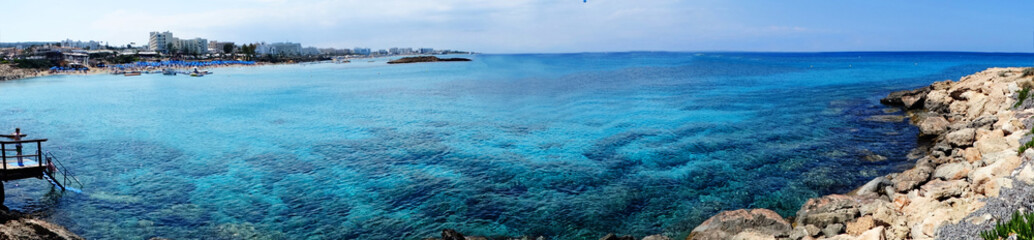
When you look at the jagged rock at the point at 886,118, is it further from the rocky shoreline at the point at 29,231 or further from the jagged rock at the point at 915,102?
the rocky shoreline at the point at 29,231

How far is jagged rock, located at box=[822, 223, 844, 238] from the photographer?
409 inches

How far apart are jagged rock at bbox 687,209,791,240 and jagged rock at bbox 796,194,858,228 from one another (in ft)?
1.67

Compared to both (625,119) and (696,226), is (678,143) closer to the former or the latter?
(625,119)

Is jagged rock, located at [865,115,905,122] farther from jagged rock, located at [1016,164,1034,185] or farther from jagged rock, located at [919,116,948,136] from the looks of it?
jagged rock, located at [1016,164,1034,185]

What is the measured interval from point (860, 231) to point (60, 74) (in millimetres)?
126862

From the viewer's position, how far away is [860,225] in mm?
10453

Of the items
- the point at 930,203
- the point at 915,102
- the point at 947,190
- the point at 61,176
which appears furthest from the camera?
the point at 915,102

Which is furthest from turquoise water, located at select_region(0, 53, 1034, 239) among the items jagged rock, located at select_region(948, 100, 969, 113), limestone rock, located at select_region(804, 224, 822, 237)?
jagged rock, located at select_region(948, 100, 969, 113)

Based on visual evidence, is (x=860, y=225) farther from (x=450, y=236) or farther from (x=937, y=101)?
(x=937, y=101)

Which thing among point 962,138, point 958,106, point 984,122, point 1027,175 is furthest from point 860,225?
point 958,106

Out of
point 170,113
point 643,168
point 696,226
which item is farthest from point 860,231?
point 170,113

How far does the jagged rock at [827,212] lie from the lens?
11141mm

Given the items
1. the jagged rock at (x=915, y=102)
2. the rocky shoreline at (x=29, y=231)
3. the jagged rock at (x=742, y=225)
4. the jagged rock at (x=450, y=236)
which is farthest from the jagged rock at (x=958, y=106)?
the rocky shoreline at (x=29, y=231)

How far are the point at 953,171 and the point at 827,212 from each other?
5398 mm
